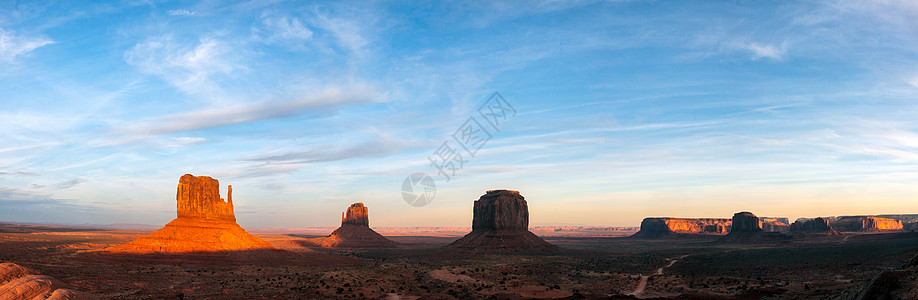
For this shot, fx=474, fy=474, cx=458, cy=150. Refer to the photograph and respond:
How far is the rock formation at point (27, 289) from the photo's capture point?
27250 millimetres

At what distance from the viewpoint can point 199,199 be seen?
85.0 meters

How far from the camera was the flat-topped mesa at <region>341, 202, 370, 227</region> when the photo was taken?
17988 cm

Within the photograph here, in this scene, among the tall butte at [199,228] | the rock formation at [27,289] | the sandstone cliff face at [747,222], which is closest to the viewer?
the rock formation at [27,289]

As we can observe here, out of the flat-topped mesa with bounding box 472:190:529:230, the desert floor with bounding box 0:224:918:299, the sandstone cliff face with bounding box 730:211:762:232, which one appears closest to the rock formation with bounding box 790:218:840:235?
the sandstone cliff face with bounding box 730:211:762:232

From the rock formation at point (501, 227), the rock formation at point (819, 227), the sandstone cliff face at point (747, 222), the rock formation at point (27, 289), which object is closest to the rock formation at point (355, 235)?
the rock formation at point (501, 227)

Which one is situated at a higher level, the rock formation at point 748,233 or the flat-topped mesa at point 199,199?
the flat-topped mesa at point 199,199

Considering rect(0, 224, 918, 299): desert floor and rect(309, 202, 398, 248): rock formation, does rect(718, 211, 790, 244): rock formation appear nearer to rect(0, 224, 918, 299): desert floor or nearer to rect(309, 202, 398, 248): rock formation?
rect(0, 224, 918, 299): desert floor

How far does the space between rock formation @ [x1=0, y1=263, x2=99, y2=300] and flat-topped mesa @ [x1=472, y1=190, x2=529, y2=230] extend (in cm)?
10391

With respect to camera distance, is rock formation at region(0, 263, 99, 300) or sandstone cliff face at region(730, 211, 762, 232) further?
sandstone cliff face at region(730, 211, 762, 232)

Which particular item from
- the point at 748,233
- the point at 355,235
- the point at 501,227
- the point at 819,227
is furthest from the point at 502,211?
Answer: the point at 819,227

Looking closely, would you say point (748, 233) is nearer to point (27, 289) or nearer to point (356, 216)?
point (356, 216)

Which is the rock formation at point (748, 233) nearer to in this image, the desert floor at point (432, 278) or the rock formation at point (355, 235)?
the desert floor at point (432, 278)

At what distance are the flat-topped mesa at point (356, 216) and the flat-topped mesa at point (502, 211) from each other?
5777cm

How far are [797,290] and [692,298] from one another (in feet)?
28.8
